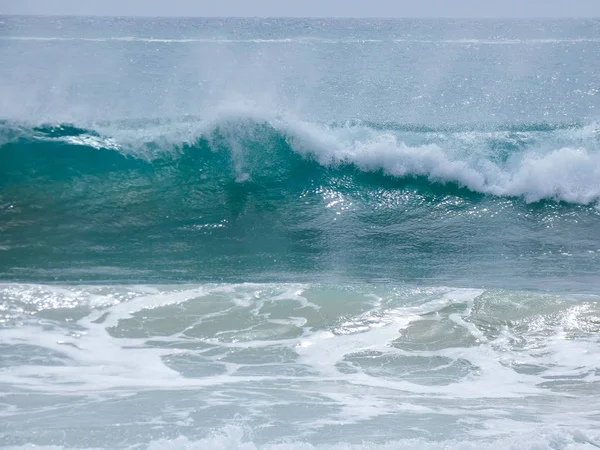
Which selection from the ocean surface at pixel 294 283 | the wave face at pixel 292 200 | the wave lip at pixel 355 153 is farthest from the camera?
the wave lip at pixel 355 153

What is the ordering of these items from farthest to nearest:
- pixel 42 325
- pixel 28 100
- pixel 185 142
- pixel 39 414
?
pixel 28 100 < pixel 185 142 < pixel 42 325 < pixel 39 414

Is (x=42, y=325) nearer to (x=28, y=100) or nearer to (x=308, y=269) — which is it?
(x=308, y=269)

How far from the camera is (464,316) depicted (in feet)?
23.4

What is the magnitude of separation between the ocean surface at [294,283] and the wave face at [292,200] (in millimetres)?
41

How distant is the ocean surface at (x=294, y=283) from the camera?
16.5 ft

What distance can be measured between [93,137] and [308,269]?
223 inches

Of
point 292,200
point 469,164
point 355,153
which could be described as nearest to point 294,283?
point 292,200

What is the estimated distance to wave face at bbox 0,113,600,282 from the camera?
918cm

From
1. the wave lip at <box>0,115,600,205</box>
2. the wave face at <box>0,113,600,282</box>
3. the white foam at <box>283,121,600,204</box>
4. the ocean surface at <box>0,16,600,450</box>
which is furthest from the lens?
the wave lip at <box>0,115,600,205</box>

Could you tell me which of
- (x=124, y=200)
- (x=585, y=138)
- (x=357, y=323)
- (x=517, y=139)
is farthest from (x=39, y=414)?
(x=585, y=138)

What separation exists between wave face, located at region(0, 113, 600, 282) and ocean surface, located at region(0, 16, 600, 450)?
0.13 ft

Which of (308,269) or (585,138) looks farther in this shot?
(585,138)

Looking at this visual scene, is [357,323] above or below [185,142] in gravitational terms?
below

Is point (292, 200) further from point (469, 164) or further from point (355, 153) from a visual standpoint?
point (469, 164)
